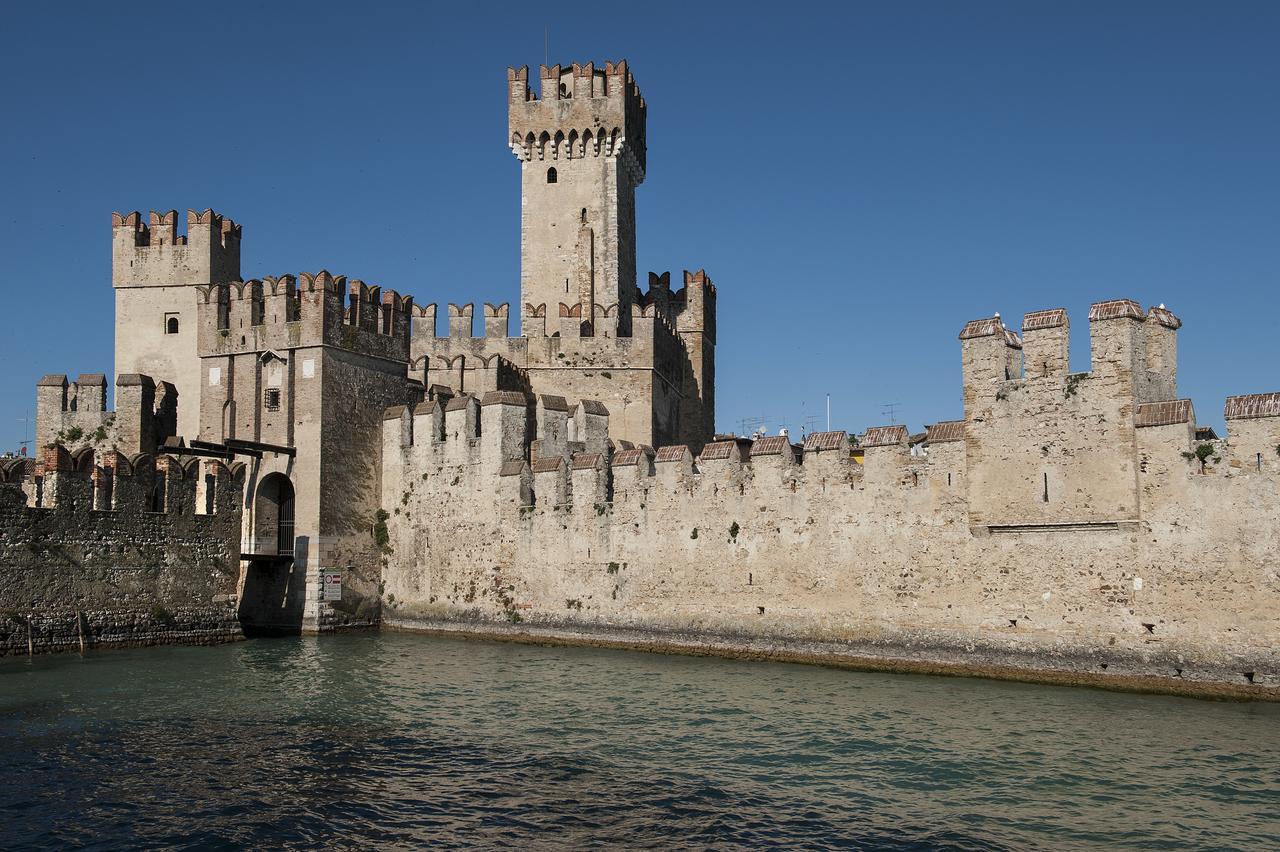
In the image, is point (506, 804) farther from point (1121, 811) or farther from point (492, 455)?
point (492, 455)

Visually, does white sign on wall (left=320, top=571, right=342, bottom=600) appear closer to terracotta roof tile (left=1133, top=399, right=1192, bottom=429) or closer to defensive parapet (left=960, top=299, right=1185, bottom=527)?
defensive parapet (left=960, top=299, right=1185, bottom=527)

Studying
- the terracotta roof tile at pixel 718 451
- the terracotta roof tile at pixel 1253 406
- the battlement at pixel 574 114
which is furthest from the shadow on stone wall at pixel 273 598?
the terracotta roof tile at pixel 1253 406

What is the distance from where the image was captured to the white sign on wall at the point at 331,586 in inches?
1115

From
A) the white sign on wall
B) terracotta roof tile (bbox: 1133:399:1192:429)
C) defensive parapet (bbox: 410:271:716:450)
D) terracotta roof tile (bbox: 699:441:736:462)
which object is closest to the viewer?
terracotta roof tile (bbox: 1133:399:1192:429)

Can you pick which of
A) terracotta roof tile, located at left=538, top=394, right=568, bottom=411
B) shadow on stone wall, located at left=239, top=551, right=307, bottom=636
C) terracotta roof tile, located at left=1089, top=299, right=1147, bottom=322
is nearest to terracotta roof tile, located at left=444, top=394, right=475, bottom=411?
terracotta roof tile, located at left=538, top=394, right=568, bottom=411

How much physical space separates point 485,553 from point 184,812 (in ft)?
53.9

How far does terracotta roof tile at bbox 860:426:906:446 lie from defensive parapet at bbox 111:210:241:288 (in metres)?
19.0

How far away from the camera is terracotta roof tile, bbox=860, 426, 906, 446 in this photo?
2197 cm

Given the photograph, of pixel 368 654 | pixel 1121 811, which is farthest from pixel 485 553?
pixel 1121 811

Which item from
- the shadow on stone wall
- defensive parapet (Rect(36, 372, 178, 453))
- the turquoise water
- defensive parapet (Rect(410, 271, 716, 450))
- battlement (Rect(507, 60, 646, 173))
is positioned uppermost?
battlement (Rect(507, 60, 646, 173))

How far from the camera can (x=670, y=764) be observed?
14.2m

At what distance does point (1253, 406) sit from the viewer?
18.0 m

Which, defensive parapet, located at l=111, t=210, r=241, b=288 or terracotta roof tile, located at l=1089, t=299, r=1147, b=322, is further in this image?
defensive parapet, located at l=111, t=210, r=241, b=288

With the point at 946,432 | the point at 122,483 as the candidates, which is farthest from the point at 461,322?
the point at 946,432
